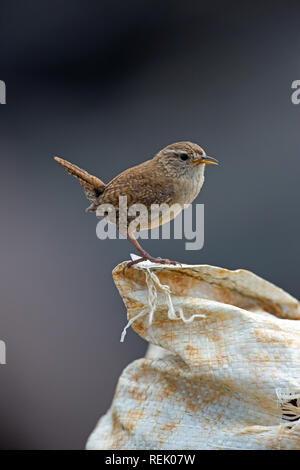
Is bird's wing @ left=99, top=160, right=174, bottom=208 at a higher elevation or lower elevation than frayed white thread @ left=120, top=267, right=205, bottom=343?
higher

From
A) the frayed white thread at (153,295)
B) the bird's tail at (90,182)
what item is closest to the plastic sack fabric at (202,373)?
the frayed white thread at (153,295)

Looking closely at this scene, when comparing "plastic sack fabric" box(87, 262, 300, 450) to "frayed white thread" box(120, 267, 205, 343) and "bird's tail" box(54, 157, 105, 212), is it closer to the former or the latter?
"frayed white thread" box(120, 267, 205, 343)

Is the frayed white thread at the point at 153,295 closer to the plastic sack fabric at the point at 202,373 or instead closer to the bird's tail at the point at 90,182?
the plastic sack fabric at the point at 202,373

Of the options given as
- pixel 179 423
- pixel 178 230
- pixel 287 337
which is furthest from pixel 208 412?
pixel 178 230

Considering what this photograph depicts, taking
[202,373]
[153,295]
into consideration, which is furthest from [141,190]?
[202,373]

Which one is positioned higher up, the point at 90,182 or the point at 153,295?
the point at 90,182

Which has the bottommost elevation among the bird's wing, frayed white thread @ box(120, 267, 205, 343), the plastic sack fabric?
the plastic sack fabric

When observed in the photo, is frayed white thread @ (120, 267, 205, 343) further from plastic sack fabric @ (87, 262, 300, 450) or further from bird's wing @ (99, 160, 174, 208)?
bird's wing @ (99, 160, 174, 208)

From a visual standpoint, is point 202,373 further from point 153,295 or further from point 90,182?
point 90,182

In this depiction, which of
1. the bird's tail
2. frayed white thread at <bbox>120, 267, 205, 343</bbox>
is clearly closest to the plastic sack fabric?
frayed white thread at <bbox>120, 267, 205, 343</bbox>
